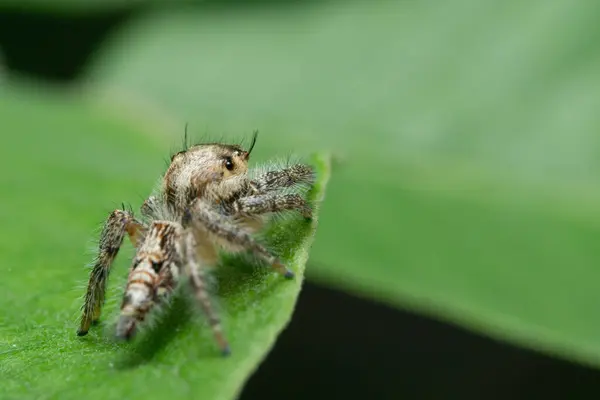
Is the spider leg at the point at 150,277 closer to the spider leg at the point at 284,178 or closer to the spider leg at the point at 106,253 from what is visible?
the spider leg at the point at 106,253

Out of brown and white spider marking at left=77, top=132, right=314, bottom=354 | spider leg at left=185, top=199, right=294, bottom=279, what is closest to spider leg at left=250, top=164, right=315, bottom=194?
brown and white spider marking at left=77, top=132, right=314, bottom=354

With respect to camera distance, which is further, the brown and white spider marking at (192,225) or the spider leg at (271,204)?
the spider leg at (271,204)

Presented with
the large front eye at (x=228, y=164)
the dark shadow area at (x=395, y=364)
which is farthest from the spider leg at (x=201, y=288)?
the dark shadow area at (x=395, y=364)

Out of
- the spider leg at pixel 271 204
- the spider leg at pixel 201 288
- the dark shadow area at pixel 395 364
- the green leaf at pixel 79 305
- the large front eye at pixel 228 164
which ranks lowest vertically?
the dark shadow area at pixel 395 364

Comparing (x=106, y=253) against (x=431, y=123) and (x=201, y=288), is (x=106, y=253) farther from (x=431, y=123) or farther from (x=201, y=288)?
(x=431, y=123)

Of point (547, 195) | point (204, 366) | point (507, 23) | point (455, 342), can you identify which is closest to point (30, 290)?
point (204, 366)

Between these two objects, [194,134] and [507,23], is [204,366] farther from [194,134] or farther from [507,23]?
[507,23]
